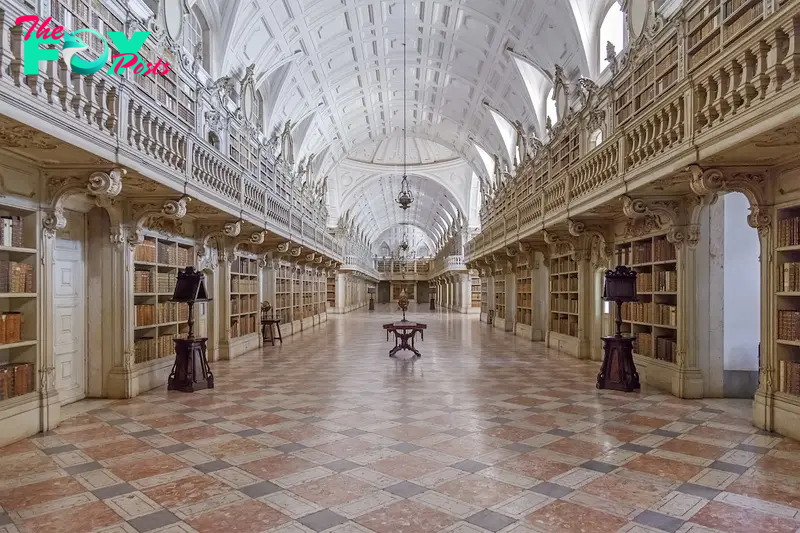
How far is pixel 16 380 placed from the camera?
545 centimetres

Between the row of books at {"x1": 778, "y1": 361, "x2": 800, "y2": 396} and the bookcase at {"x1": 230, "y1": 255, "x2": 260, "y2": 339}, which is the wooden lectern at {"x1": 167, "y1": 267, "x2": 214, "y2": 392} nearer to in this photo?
the bookcase at {"x1": 230, "y1": 255, "x2": 260, "y2": 339}

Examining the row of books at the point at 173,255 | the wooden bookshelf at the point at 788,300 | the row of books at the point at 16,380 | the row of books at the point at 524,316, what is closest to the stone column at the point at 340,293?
the row of books at the point at 524,316

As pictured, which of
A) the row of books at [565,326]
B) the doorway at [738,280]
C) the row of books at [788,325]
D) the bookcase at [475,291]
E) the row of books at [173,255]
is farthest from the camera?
the bookcase at [475,291]

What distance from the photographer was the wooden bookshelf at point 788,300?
5430 mm

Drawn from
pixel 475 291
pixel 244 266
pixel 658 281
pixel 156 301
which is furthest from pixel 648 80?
pixel 475 291

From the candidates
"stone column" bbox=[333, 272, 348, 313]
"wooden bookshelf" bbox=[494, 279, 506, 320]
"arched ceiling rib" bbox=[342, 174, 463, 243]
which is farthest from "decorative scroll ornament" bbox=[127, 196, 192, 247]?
"arched ceiling rib" bbox=[342, 174, 463, 243]

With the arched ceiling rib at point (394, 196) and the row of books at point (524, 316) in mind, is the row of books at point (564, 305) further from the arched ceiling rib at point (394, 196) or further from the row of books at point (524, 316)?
the arched ceiling rib at point (394, 196)

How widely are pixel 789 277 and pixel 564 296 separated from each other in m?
7.94

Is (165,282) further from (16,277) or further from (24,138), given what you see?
(24,138)

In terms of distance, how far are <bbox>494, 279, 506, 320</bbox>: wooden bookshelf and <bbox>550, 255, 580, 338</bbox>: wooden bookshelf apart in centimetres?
634

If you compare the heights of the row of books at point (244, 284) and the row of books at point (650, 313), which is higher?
the row of books at point (244, 284)

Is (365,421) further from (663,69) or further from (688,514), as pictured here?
(663,69)

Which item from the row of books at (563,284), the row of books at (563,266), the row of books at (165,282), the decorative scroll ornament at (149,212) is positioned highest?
the decorative scroll ornament at (149,212)

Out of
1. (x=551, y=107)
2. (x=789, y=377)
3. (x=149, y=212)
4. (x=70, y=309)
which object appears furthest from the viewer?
(x=551, y=107)
